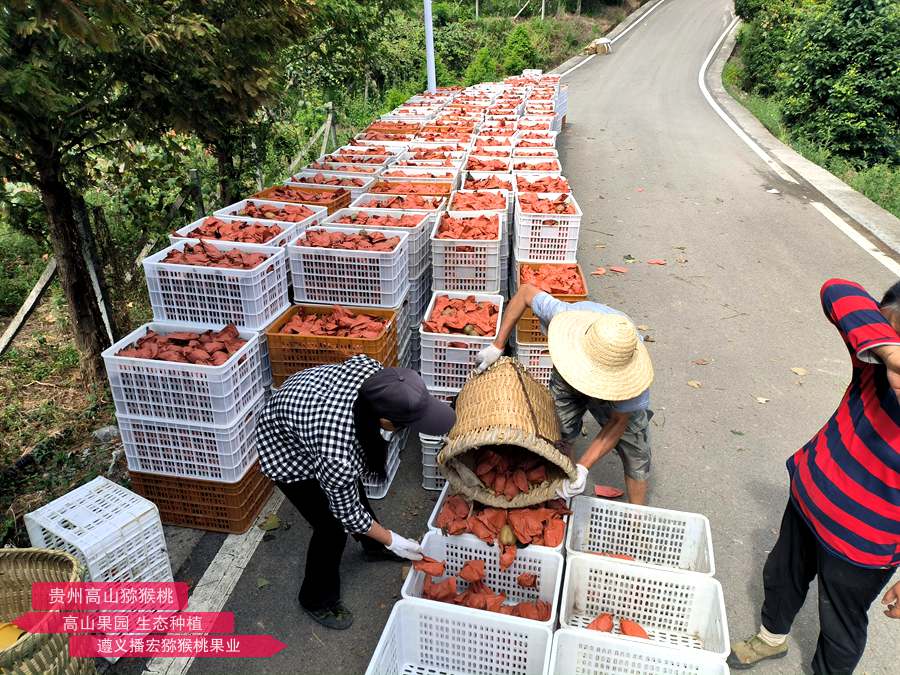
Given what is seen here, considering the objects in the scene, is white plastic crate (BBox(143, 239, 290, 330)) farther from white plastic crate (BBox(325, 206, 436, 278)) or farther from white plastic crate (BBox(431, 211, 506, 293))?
white plastic crate (BBox(431, 211, 506, 293))

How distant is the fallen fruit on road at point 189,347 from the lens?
3992 millimetres

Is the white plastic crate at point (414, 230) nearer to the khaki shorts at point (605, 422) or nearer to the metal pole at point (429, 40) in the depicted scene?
the khaki shorts at point (605, 422)

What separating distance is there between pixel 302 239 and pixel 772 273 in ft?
20.8

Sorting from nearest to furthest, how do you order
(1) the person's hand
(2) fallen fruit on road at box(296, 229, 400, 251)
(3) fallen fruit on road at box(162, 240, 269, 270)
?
1. (1) the person's hand
2. (3) fallen fruit on road at box(162, 240, 269, 270)
3. (2) fallen fruit on road at box(296, 229, 400, 251)

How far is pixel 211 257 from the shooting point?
4.79 meters

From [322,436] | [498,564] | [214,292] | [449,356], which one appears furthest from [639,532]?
[214,292]

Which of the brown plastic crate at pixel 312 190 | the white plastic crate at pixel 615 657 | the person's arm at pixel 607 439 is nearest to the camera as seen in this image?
the white plastic crate at pixel 615 657

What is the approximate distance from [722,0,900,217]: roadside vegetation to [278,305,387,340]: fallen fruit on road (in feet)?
37.1

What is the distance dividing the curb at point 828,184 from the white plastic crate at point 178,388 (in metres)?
9.14

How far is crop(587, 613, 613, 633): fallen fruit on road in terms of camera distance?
10.9 ft

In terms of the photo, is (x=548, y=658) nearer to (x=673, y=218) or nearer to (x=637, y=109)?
(x=673, y=218)

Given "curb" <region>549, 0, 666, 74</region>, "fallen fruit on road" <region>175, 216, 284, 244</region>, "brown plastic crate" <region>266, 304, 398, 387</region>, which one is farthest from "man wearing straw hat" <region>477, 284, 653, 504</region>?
"curb" <region>549, 0, 666, 74</region>

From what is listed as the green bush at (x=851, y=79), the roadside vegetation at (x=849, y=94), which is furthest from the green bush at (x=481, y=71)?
the green bush at (x=851, y=79)

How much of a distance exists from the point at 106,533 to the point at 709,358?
549 centimetres
